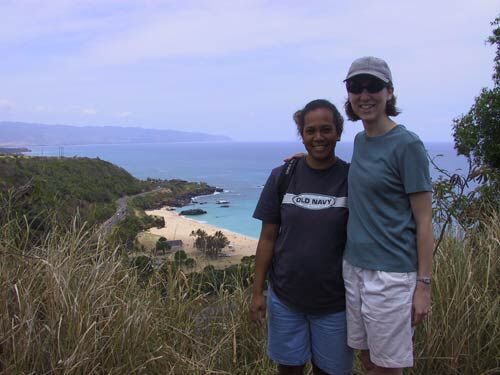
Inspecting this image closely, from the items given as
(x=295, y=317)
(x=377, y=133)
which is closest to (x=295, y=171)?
(x=377, y=133)

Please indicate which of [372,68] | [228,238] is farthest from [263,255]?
[228,238]

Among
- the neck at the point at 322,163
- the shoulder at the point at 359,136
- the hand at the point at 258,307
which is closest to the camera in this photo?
the shoulder at the point at 359,136

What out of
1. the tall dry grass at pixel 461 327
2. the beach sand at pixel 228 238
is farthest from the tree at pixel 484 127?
the tall dry grass at pixel 461 327

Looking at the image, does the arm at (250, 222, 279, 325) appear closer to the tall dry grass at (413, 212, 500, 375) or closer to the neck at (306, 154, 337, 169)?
the neck at (306, 154, 337, 169)

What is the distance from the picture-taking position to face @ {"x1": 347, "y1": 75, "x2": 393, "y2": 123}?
74.0 inches

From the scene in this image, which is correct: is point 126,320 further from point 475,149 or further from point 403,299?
point 475,149

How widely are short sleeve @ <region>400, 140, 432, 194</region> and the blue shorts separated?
24.1 inches

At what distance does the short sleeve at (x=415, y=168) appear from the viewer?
69.1 inches

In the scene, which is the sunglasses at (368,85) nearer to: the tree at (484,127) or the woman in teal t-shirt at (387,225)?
the woman in teal t-shirt at (387,225)

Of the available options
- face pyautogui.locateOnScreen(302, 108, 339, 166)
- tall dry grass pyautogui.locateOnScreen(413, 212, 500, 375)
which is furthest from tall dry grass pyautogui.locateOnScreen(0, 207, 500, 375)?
face pyautogui.locateOnScreen(302, 108, 339, 166)

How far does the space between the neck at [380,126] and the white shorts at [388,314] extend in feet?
1.71

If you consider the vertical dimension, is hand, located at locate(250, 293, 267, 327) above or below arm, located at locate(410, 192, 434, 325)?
below

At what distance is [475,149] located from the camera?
26.2ft

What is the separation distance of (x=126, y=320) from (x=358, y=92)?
4.62ft
